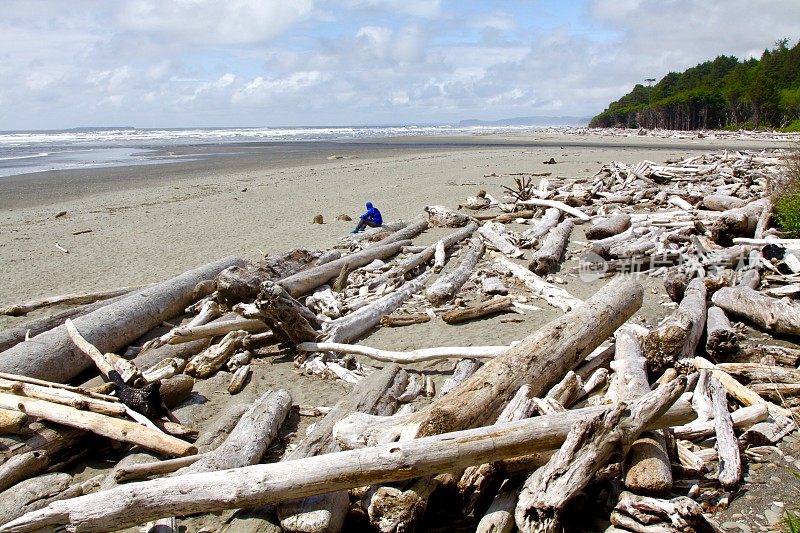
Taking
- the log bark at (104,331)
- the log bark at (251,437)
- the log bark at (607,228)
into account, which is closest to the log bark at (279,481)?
the log bark at (251,437)

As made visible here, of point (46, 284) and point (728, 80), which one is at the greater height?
point (728, 80)

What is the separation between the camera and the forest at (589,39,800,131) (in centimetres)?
5950

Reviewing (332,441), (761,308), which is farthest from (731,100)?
(332,441)

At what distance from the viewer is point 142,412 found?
499 centimetres

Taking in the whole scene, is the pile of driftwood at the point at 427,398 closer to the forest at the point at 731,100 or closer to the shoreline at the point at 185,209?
the shoreline at the point at 185,209

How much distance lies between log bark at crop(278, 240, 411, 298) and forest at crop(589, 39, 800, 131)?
55.7m

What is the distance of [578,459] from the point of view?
3273mm

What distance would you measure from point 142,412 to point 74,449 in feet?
1.92

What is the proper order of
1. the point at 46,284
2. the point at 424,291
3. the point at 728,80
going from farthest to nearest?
the point at 728,80 < the point at 46,284 < the point at 424,291

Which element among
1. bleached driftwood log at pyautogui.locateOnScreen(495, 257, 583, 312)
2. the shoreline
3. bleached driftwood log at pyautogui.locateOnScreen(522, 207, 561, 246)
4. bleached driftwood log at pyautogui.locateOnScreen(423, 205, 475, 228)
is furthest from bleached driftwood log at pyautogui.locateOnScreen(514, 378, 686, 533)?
bleached driftwood log at pyautogui.locateOnScreen(423, 205, 475, 228)

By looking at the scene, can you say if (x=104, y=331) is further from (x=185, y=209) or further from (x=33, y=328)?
(x=185, y=209)

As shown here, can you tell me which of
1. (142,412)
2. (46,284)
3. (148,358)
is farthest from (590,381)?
(46,284)

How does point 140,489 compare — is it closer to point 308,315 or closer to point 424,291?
point 308,315

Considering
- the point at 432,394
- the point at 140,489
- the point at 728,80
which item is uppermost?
the point at 728,80
